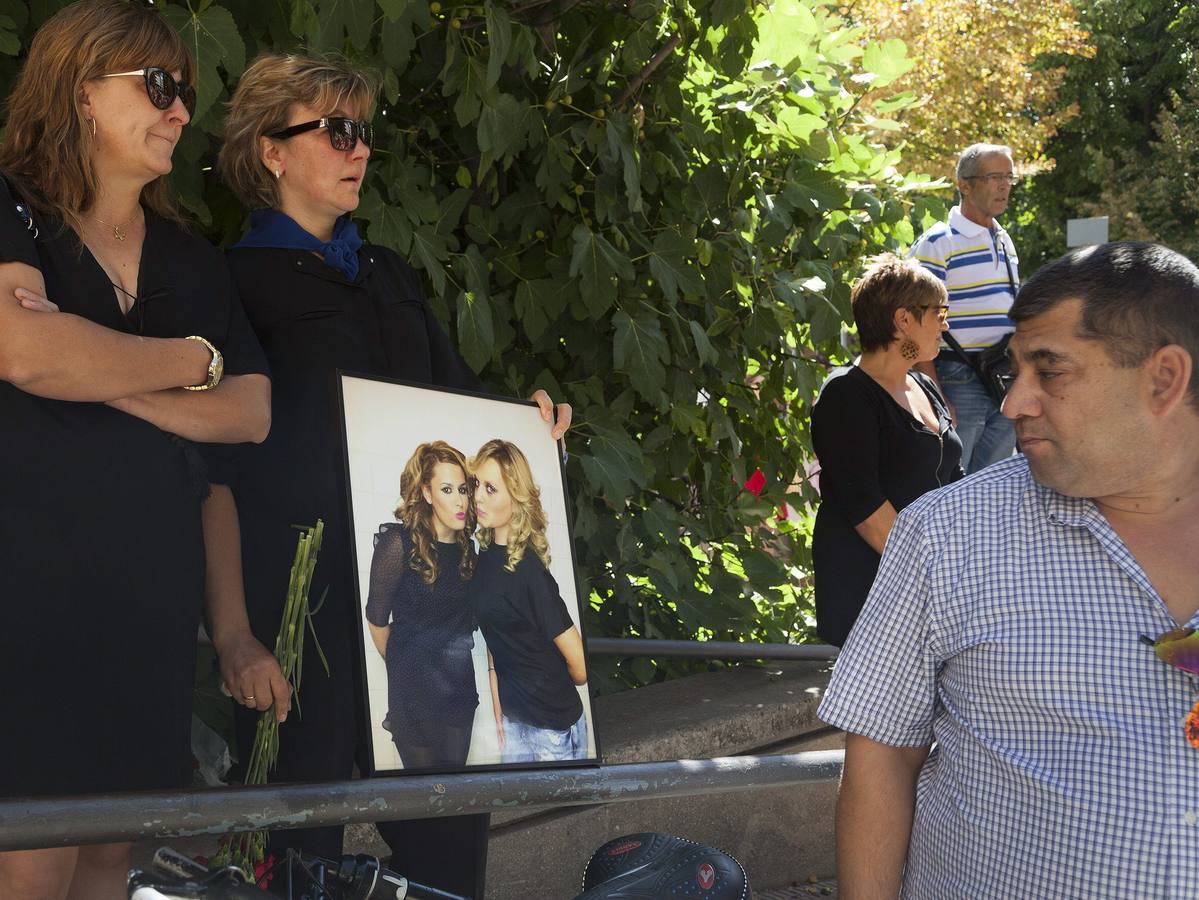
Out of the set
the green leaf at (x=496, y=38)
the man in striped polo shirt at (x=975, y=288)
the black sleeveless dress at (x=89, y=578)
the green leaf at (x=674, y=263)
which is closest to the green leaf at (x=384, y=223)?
the green leaf at (x=496, y=38)

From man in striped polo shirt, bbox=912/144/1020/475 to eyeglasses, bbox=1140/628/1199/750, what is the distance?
396 centimetres

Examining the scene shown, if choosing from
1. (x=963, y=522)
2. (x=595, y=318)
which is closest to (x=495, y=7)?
(x=595, y=318)

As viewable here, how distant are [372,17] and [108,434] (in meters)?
1.41

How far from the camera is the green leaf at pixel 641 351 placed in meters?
4.40

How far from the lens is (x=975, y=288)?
6.14 meters

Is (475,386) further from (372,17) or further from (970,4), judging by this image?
(970,4)

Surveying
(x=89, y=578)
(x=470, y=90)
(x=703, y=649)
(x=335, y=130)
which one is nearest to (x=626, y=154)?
(x=470, y=90)

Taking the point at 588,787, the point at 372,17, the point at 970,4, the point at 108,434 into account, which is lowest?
the point at 588,787

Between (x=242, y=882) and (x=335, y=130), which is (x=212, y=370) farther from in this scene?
(x=242, y=882)

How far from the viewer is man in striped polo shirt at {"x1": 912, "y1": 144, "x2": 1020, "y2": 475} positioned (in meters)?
6.00

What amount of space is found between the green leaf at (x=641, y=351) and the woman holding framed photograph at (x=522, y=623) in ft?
5.60

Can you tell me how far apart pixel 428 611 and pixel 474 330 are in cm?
166

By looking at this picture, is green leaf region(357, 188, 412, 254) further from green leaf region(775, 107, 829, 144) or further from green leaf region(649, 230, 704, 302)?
green leaf region(775, 107, 829, 144)

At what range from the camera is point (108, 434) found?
2.30 meters
